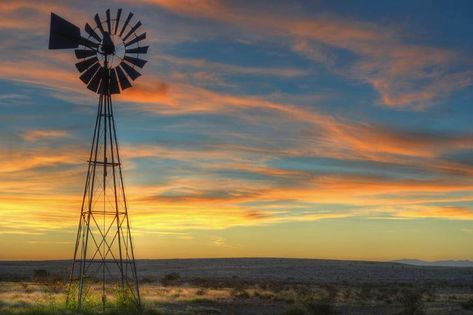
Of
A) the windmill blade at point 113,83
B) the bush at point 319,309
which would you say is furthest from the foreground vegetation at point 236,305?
the windmill blade at point 113,83

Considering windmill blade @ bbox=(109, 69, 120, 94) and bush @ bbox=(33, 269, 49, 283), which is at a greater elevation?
windmill blade @ bbox=(109, 69, 120, 94)

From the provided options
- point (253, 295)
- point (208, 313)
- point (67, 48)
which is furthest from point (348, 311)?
point (67, 48)

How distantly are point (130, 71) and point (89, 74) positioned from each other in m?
1.86

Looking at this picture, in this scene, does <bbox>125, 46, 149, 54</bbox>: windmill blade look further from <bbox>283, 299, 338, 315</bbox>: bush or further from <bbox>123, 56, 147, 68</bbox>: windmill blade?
<bbox>283, 299, 338, 315</bbox>: bush

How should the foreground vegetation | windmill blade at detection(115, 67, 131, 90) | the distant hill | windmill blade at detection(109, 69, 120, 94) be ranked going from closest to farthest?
the foreground vegetation
windmill blade at detection(109, 69, 120, 94)
windmill blade at detection(115, 67, 131, 90)
the distant hill

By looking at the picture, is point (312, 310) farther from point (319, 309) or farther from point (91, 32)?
point (91, 32)

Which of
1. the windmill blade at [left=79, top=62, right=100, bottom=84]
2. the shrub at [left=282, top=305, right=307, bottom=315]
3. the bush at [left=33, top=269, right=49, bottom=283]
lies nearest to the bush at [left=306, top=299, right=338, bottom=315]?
the shrub at [left=282, top=305, right=307, bottom=315]

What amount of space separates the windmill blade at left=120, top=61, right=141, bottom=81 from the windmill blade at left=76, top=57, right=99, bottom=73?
3.98 ft

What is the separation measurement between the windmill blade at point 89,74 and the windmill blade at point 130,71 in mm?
1160

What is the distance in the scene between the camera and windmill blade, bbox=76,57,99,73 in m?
27.2

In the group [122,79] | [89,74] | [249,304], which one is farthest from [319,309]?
[89,74]

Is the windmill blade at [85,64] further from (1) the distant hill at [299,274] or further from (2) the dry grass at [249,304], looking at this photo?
(1) the distant hill at [299,274]

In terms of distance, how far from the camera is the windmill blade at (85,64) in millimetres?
27156

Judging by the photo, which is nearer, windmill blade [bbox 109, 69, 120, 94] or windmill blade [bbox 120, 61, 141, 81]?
windmill blade [bbox 109, 69, 120, 94]
